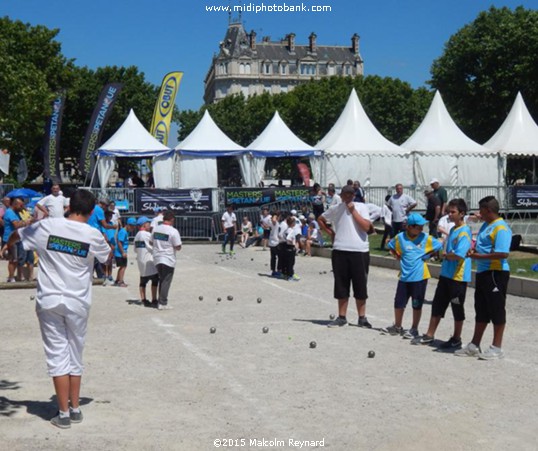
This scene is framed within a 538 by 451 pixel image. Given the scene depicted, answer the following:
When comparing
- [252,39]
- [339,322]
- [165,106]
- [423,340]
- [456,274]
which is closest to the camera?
[456,274]

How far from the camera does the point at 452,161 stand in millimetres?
38625

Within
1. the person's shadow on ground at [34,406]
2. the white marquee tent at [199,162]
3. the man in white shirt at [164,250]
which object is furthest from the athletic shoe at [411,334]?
the white marquee tent at [199,162]

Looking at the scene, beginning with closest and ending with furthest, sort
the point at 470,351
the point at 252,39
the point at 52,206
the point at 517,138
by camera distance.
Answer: the point at 470,351 < the point at 52,206 < the point at 517,138 < the point at 252,39

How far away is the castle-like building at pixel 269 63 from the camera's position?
173 metres

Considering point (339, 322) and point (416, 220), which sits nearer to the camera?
point (416, 220)

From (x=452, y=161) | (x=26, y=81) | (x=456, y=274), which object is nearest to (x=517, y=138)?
(x=452, y=161)

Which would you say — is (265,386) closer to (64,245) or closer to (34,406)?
(34,406)

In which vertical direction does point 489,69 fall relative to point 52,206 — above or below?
above

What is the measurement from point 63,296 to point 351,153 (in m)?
31.1

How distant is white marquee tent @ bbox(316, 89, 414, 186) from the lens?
37656 millimetres

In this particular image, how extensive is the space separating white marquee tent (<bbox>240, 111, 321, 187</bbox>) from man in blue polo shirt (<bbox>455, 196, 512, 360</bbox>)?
2687 cm

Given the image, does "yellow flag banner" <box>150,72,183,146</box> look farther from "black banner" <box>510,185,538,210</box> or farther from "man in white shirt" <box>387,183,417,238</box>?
"man in white shirt" <box>387,183,417,238</box>

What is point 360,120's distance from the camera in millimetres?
39938

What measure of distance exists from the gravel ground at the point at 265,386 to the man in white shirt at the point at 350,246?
0.59m
